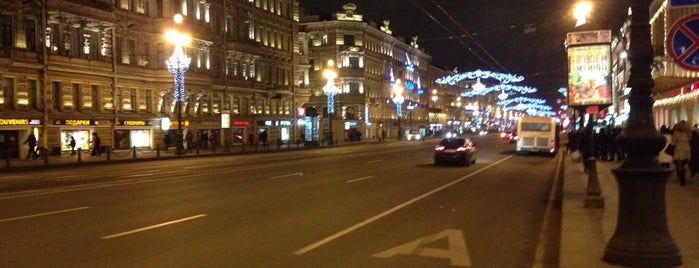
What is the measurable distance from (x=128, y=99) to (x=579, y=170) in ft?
114

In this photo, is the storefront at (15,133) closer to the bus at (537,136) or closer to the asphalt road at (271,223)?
the asphalt road at (271,223)

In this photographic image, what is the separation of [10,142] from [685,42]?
4055cm

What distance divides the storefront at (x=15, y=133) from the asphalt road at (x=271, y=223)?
19.8 metres

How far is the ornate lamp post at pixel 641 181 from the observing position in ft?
22.9

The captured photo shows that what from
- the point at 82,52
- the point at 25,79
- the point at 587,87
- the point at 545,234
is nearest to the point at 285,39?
the point at 82,52

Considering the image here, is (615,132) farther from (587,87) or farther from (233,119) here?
(233,119)

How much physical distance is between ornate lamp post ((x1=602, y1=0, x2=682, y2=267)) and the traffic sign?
3.09 feet

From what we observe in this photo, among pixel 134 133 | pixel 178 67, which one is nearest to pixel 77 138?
pixel 134 133

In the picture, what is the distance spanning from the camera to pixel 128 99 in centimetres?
4778

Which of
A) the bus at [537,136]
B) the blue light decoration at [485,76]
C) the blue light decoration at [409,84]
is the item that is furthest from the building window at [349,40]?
the bus at [537,136]

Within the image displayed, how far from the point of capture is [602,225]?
421 inches

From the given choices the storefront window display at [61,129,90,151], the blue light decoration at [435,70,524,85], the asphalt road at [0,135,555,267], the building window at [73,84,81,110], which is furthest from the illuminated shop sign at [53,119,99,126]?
the blue light decoration at [435,70,524,85]

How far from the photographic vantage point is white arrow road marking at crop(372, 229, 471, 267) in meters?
8.70

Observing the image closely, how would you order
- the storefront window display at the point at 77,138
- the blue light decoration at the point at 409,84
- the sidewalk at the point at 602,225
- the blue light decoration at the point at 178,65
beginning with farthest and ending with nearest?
the blue light decoration at the point at 409,84 < the blue light decoration at the point at 178,65 < the storefront window display at the point at 77,138 < the sidewalk at the point at 602,225
